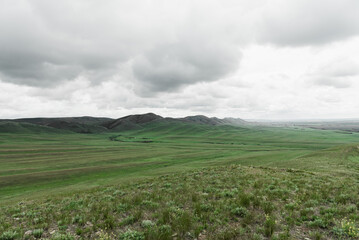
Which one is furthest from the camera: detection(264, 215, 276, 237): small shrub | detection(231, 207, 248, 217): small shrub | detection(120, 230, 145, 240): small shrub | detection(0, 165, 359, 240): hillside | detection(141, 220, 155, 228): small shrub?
detection(231, 207, 248, 217): small shrub

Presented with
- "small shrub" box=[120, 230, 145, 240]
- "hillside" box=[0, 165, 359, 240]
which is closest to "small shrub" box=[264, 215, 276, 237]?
"hillside" box=[0, 165, 359, 240]

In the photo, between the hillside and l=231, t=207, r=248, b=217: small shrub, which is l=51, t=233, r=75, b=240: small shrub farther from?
l=231, t=207, r=248, b=217: small shrub

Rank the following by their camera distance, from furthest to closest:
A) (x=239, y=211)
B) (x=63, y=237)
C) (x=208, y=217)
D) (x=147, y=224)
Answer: (x=239, y=211)
(x=208, y=217)
(x=147, y=224)
(x=63, y=237)

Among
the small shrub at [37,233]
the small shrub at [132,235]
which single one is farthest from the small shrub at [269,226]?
the small shrub at [37,233]

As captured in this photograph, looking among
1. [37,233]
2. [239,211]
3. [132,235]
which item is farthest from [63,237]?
[239,211]

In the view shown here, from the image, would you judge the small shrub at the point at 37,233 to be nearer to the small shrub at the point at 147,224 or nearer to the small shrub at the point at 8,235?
the small shrub at the point at 8,235

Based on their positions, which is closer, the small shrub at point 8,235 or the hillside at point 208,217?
the hillside at point 208,217

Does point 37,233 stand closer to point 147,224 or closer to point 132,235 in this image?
point 132,235

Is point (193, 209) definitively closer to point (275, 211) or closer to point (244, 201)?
point (244, 201)

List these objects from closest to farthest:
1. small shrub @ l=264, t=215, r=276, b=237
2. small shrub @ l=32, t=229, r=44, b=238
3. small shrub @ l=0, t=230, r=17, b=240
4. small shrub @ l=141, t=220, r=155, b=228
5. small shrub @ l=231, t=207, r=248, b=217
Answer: small shrub @ l=264, t=215, r=276, b=237 < small shrub @ l=0, t=230, r=17, b=240 < small shrub @ l=32, t=229, r=44, b=238 < small shrub @ l=141, t=220, r=155, b=228 < small shrub @ l=231, t=207, r=248, b=217

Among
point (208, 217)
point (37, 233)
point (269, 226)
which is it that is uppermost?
point (269, 226)

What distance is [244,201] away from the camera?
40.9ft

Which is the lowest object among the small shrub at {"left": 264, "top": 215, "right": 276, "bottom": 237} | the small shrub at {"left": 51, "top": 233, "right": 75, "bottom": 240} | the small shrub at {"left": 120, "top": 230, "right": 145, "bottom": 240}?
the small shrub at {"left": 51, "top": 233, "right": 75, "bottom": 240}

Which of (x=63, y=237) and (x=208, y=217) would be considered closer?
(x=63, y=237)
